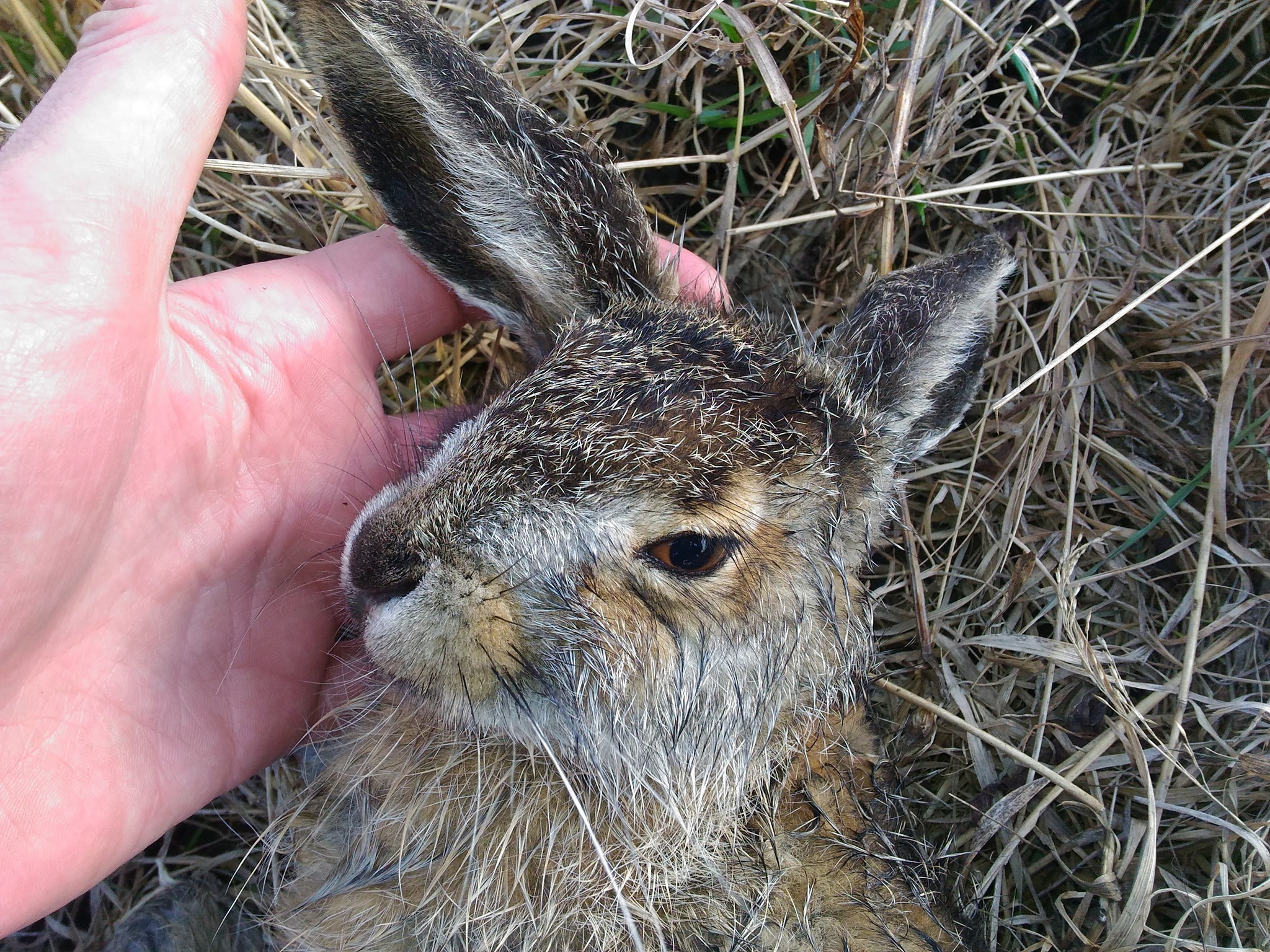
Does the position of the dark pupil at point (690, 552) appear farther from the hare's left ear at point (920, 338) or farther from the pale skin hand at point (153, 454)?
the pale skin hand at point (153, 454)

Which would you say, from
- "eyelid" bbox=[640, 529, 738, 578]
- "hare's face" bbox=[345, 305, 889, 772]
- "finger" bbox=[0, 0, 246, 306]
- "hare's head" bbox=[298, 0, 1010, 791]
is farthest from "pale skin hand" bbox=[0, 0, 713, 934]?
"eyelid" bbox=[640, 529, 738, 578]

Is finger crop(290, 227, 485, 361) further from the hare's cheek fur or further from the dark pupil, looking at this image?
the dark pupil

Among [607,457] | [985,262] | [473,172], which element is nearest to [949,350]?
[985,262]

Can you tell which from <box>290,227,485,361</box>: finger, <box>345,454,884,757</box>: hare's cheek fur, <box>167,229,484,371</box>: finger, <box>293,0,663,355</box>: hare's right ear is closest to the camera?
<box>345,454,884,757</box>: hare's cheek fur

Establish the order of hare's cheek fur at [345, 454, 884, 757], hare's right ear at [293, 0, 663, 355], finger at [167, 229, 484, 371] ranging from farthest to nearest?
finger at [167, 229, 484, 371], hare's right ear at [293, 0, 663, 355], hare's cheek fur at [345, 454, 884, 757]

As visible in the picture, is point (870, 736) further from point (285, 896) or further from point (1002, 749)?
point (285, 896)

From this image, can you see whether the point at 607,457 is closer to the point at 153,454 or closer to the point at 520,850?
the point at 520,850

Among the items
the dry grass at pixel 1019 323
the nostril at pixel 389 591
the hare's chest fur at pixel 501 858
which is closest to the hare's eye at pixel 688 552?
the nostril at pixel 389 591
